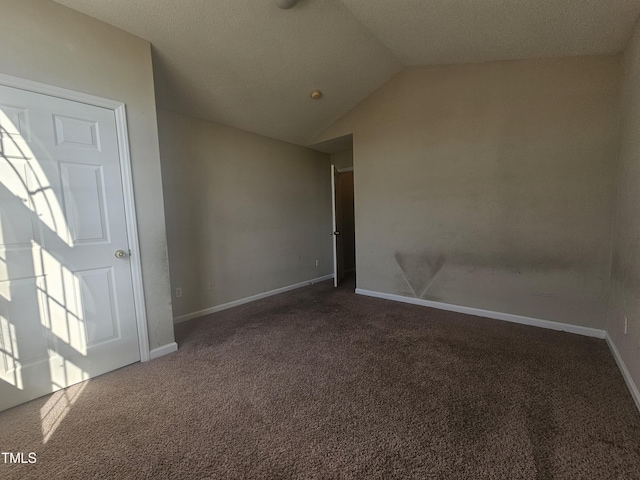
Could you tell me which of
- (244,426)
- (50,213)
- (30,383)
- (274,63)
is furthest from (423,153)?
(30,383)

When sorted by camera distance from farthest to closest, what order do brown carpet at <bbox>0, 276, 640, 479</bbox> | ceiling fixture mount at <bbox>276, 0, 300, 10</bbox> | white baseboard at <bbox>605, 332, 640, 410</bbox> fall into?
ceiling fixture mount at <bbox>276, 0, 300, 10</bbox> → white baseboard at <bbox>605, 332, 640, 410</bbox> → brown carpet at <bbox>0, 276, 640, 479</bbox>

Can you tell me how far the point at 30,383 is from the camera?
182 centimetres

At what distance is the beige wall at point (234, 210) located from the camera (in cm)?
318

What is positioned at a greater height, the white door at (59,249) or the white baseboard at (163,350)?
the white door at (59,249)

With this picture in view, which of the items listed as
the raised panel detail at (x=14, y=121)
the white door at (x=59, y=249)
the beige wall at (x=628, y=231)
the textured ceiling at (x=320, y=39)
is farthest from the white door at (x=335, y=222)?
the raised panel detail at (x=14, y=121)

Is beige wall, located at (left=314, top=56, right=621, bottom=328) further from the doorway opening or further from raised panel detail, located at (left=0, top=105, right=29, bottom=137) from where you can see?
raised panel detail, located at (left=0, top=105, right=29, bottom=137)

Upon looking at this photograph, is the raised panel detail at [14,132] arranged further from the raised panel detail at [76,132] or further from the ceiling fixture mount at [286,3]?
the ceiling fixture mount at [286,3]

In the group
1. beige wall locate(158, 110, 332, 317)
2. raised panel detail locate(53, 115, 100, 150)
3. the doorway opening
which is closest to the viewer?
raised panel detail locate(53, 115, 100, 150)

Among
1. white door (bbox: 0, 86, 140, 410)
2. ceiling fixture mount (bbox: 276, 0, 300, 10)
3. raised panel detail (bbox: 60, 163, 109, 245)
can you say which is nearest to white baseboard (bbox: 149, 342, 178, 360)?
white door (bbox: 0, 86, 140, 410)

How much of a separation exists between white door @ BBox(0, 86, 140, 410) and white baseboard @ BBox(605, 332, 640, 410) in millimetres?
3579

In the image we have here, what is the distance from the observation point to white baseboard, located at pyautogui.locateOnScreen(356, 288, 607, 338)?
8.44 feet

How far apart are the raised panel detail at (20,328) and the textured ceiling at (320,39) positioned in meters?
2.02

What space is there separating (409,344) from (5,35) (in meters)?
3.69

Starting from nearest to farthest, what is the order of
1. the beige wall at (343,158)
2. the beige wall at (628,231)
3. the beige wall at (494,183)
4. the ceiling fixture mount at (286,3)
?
the beige wall at (628,231)
the ceiling fixture mount at (286,3)
the beige wall at (494,183)
the beige wall at (343,158)
